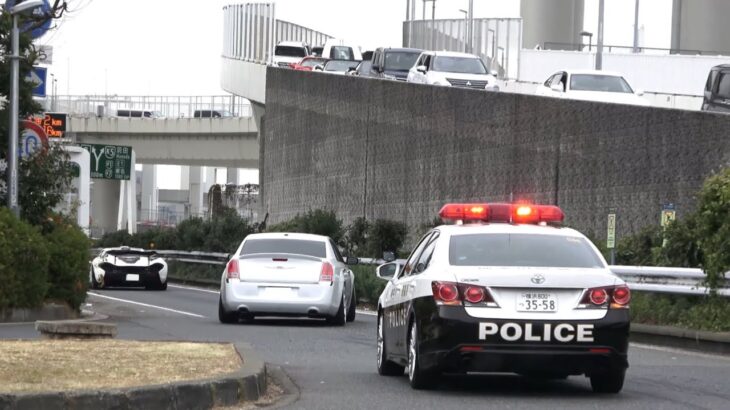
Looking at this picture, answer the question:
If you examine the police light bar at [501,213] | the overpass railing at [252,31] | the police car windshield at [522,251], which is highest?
the overpass railing at [252,31]

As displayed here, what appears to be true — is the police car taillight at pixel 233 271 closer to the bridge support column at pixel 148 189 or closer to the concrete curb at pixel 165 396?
the concrete curb at pixel 165 396

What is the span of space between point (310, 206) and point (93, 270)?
55.6ft

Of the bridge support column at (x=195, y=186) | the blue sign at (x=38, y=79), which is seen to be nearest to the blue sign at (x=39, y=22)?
the blue sign at (x=38, y=79)

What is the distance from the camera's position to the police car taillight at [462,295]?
1294cm

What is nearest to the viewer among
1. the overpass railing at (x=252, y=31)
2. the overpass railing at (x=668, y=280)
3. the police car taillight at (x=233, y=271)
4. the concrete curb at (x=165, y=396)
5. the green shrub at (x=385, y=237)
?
the concrete curb at (x=165, y=396)

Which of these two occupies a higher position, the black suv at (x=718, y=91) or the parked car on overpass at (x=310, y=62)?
the parked car on overpass at (x=310, y=62)

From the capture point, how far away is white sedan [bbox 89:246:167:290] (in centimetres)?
4272

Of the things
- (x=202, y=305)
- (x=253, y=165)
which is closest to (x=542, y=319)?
(x=202, y=305)

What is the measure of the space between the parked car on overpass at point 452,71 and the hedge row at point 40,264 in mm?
25323

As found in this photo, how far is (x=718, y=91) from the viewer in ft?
131

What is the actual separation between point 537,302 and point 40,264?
14259 millimetres

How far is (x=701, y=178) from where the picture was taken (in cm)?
2928

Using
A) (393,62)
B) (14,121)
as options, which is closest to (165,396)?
(14,121)

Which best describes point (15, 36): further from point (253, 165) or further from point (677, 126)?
point (253, 165)
